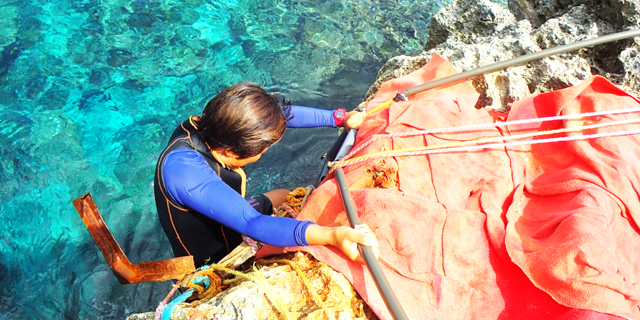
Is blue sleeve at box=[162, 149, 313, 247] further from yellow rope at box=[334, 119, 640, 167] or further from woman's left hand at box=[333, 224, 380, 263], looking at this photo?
yellow rope at box=[334, 119, 640, 167]

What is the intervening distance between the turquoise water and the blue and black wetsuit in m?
1.36

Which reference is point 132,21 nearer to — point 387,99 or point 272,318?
point 387,99

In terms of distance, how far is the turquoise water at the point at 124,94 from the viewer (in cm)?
377

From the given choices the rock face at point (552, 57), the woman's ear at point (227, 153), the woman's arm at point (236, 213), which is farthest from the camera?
the rock face at point (552, 57)

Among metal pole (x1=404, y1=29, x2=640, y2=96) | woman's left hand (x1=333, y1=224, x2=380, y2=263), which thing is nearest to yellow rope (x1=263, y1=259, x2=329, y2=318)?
woman's left hand (x1=333, y1=224, x2=380, y2=263)

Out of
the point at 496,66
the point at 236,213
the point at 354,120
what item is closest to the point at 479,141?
the point at 496,66

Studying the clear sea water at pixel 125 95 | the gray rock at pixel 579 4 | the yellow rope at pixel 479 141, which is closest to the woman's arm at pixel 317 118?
the yellow rope at pixel 479 141

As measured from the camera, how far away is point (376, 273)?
166 centimetres

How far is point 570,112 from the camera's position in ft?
8.03

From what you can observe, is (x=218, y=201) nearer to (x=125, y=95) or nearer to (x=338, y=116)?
(x=338, y=116)

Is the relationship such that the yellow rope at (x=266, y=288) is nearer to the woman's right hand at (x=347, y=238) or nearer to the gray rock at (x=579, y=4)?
the woman's right hand at (x=347, y=238)

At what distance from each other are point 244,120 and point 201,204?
1.52 feet

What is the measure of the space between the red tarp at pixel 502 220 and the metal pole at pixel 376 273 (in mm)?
93

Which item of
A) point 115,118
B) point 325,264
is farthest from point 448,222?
point 115,118
